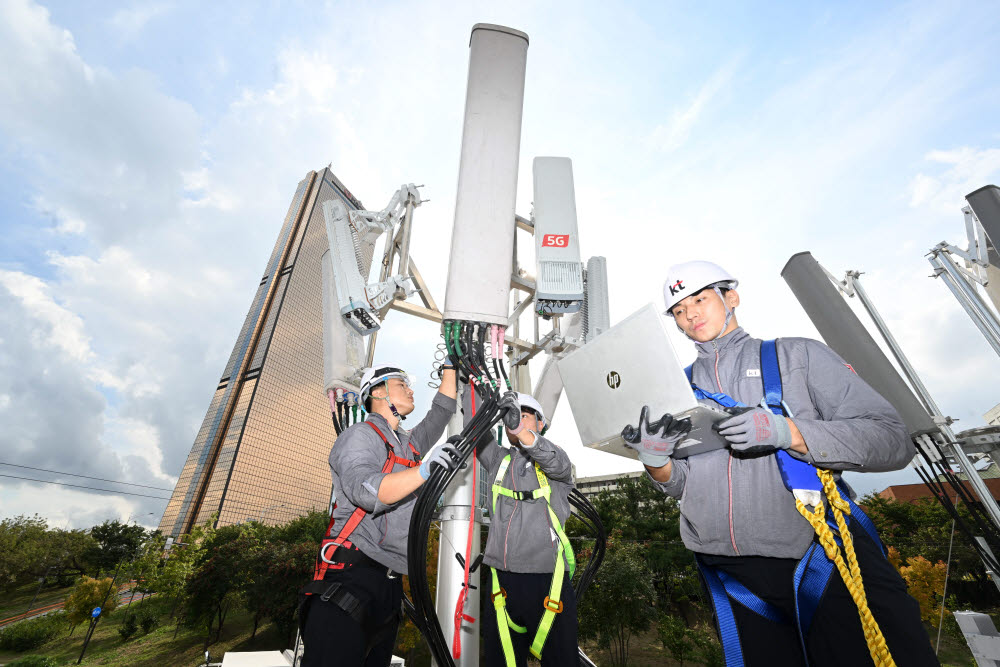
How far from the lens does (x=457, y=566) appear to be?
5.29m

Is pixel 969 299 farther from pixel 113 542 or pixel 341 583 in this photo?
pixel 113 542

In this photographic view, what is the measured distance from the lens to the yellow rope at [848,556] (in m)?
1.50

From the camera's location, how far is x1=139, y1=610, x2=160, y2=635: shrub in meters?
24.6

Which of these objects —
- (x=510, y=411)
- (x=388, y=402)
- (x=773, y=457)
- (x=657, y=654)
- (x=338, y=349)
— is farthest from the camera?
(x=657, y=654)

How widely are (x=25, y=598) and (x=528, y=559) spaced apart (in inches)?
2916

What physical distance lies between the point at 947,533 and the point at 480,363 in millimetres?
27374

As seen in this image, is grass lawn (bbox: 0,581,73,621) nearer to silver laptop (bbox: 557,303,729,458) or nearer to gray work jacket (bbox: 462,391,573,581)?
gray work jacket (bbox: 462,391,573,581)

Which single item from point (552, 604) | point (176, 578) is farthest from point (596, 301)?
point (176, 578)

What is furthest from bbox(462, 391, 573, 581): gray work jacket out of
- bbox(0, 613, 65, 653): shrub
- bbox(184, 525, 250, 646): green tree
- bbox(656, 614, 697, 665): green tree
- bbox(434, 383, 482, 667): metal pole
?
bbox(0, 613, 65, 653): shrub

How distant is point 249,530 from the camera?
1476 inches

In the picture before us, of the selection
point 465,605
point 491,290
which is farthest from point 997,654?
point 491,290

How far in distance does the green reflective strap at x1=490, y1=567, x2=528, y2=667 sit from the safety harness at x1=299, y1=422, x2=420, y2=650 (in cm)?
79

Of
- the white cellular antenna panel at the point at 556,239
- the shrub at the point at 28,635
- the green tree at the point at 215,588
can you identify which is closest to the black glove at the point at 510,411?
the white cellular antenna panel at the point at 556,239

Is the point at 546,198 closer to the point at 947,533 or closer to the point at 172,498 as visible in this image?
the point at 947,533
